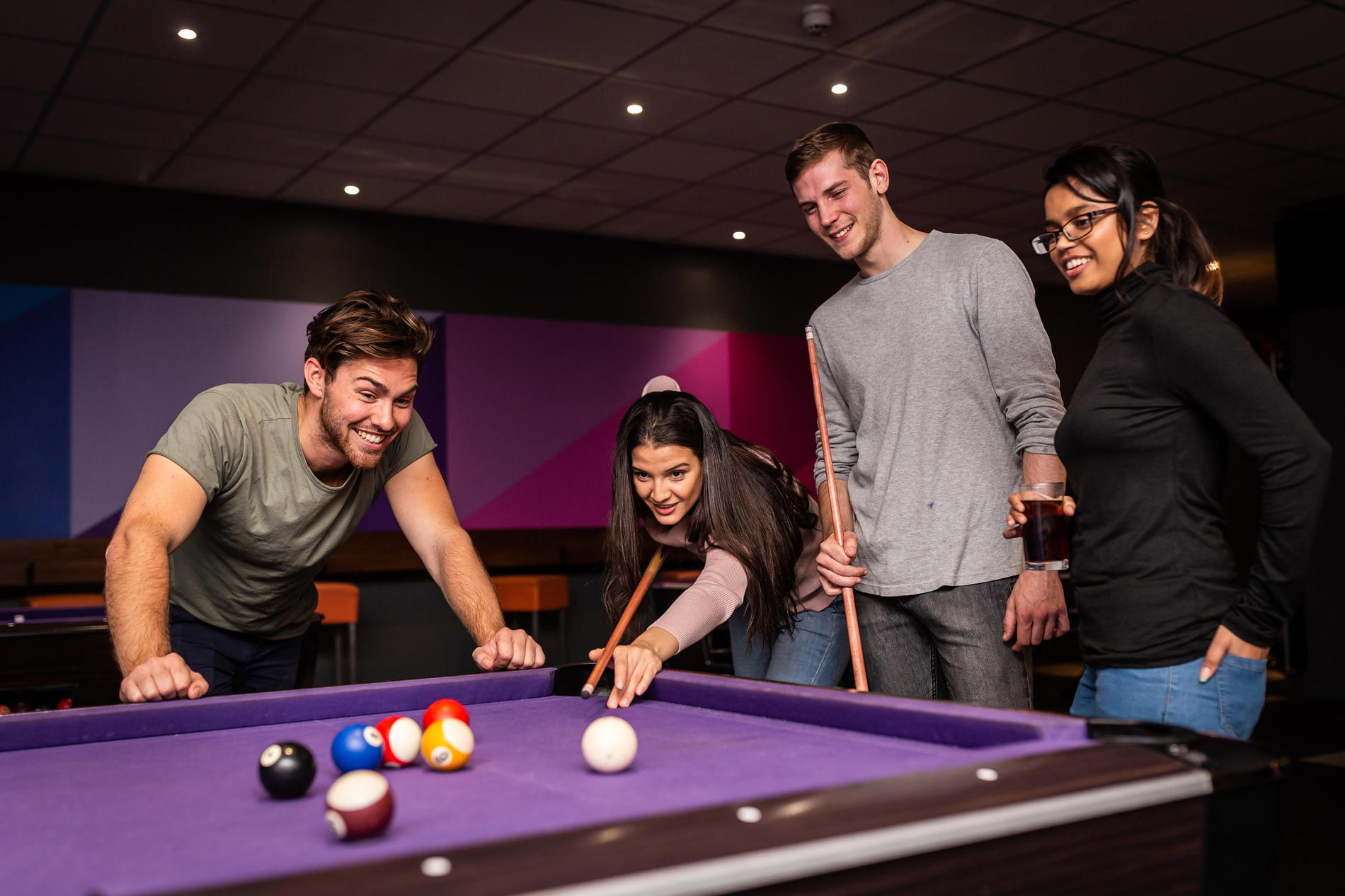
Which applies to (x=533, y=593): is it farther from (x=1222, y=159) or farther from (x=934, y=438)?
(x=934, y=438)

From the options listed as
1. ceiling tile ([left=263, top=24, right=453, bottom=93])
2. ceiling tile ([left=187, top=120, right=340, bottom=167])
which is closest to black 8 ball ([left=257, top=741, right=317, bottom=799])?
ceiling tile ([left=263, top=24, right=453, bottom=93])

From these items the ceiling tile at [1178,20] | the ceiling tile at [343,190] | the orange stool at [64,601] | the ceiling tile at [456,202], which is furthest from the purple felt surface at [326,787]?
the ceiling tile at [456,202]

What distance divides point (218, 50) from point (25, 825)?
3527 millimetres

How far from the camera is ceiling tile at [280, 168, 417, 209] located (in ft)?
17.6

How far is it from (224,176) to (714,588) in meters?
4.21

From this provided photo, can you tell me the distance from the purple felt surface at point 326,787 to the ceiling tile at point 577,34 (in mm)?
2797

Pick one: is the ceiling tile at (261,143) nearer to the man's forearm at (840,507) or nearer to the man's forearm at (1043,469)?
the man's forearm at (840,507)

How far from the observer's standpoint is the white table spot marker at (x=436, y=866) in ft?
2.36

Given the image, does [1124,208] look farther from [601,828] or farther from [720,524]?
[601,828]

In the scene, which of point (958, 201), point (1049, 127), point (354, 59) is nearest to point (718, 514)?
point (354, 59)

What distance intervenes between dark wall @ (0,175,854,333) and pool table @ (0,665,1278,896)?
453cm

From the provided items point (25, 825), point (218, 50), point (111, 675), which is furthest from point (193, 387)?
point (25, 825)

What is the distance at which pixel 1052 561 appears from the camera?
1.54 m

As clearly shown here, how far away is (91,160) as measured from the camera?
498 centimetres
